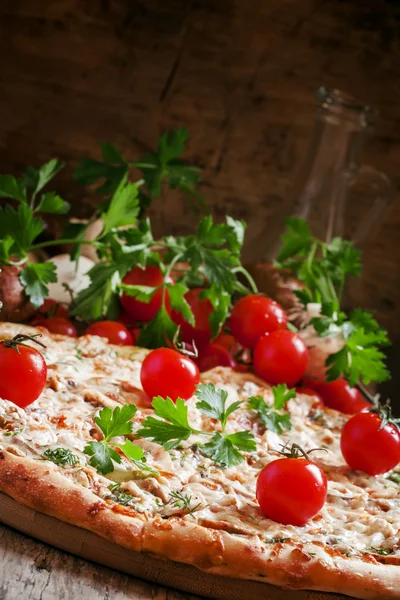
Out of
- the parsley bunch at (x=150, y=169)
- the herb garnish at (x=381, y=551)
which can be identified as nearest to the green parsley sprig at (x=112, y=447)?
the herb garnish at (x=381, y=551)

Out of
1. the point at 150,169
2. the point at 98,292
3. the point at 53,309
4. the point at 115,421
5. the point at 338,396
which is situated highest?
the point at 115,421

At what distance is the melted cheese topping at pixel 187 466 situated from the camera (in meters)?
1.52

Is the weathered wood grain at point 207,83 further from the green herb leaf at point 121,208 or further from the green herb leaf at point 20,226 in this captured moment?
the green herb leaf at point 20,226

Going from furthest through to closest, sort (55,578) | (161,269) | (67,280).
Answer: (67,280) → (161,269) → (55,578)

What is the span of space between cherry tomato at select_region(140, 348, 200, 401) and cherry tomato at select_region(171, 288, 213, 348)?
1.68 ft

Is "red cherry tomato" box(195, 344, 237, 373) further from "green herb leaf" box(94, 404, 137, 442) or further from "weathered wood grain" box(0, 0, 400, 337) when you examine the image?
"weathered wood grain" box(0, 0, 400, 337)

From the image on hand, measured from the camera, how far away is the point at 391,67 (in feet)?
11.8

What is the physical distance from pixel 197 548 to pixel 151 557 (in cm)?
8

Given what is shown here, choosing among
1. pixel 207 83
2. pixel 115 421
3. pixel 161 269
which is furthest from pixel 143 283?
pixel 207 83

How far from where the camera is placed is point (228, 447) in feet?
5.62

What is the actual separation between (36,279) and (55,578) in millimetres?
971

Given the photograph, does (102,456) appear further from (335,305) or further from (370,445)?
(335,305)

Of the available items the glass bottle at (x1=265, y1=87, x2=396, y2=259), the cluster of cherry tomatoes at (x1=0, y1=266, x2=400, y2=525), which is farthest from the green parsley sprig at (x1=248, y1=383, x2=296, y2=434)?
the glass bottle at (x1=265, y1=87, x2=396, y2=259)

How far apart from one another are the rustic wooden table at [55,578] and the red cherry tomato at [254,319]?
112 centimetres
